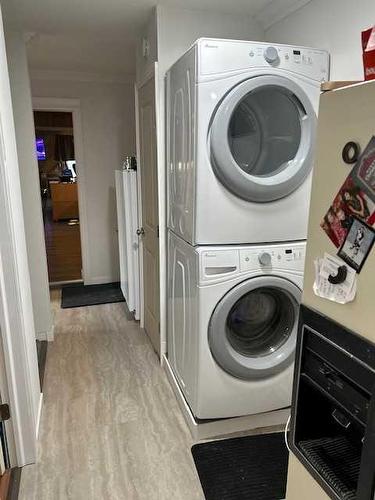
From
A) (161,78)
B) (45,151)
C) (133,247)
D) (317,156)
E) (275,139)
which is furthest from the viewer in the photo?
(45,151)

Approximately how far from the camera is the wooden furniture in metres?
8.28

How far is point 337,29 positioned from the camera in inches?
69.1

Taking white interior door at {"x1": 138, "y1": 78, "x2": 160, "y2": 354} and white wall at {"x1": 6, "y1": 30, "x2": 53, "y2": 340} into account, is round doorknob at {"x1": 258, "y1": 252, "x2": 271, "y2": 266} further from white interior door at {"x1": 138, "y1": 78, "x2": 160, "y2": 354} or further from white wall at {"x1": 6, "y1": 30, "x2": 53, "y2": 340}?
white wall at {"x1": 6, "y1": 30, "x2": 53, "y2": 340}

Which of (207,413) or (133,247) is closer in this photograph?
(207,413)

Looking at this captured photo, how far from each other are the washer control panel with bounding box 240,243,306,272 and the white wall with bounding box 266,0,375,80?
823mm

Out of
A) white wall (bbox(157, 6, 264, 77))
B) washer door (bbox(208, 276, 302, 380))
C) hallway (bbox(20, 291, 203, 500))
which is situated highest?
white wall (bbox(157, 6, 264, 77))

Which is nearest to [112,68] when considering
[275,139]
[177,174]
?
[177,174]

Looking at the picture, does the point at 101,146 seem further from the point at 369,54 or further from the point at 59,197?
the point at 59,197

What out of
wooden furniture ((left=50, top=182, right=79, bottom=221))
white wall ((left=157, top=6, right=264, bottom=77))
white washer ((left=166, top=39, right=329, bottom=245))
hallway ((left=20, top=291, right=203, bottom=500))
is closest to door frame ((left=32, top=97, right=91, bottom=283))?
hallway ((left=20, top=291, right=203, bottom=500))

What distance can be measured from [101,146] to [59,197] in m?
4.65

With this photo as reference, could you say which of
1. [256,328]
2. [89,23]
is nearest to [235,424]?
[256,328]

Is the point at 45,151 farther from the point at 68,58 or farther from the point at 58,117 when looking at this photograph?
the point at 68,58

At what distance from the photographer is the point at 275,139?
184cm

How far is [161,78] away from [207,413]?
6.25 ft
